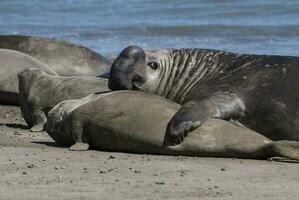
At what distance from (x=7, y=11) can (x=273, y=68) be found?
22.8m

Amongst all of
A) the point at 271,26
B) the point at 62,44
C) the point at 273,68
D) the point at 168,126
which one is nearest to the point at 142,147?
the point at 168,126

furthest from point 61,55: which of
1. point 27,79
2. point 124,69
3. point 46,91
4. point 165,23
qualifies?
point 165,23

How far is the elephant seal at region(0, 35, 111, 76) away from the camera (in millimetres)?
14259

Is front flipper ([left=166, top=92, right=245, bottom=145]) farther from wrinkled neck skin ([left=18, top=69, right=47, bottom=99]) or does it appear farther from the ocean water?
the ocean water

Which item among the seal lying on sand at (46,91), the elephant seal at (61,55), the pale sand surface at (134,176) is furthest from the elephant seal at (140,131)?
the elephant seal at (61,55)

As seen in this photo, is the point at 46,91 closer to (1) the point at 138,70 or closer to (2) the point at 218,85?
(1) the point at 138,70

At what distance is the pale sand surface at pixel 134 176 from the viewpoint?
→ 5.91 m

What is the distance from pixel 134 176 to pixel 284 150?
130cm

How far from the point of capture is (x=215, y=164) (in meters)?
7.12

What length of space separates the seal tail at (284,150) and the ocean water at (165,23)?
8274 mm

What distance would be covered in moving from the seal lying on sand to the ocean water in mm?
5642

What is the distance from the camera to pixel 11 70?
40.9 feet

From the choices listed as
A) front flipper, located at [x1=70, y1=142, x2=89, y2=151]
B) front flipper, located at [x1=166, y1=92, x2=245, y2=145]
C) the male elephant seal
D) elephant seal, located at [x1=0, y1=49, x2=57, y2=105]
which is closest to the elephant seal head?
the male elephant seal

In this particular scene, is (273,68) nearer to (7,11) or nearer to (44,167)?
(44,167)
